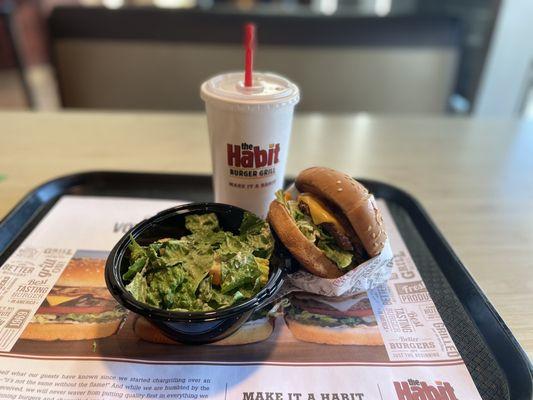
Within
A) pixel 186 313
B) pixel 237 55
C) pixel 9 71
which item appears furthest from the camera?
pixel 9 71

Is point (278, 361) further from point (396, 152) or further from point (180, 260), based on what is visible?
point (396, 152)

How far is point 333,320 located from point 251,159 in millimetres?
333

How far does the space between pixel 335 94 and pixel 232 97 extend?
4.65 ft

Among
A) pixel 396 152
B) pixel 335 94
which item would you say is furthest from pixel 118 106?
pixel 396 152

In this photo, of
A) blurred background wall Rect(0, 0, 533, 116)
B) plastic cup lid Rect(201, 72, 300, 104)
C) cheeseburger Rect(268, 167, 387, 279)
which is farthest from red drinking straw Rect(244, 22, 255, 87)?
blurred background wall Rect(0, 0, 533, 116)

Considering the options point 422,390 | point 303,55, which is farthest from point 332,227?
point 303,55

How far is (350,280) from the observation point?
72 cm

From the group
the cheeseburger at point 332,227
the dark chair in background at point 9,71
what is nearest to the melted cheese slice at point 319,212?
the cheeseburger at point 332,227

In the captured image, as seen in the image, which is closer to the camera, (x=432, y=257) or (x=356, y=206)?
(x=356, y=206)

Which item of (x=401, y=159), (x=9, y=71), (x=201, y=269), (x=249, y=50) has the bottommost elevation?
(x=9, y=71)

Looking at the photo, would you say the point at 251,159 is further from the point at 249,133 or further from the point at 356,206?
the point at 356,206

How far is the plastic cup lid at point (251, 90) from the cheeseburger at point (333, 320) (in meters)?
0.36

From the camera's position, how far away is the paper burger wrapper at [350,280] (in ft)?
2.31

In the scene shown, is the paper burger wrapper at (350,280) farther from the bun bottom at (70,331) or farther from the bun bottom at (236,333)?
the bun bottom at (70,331)
